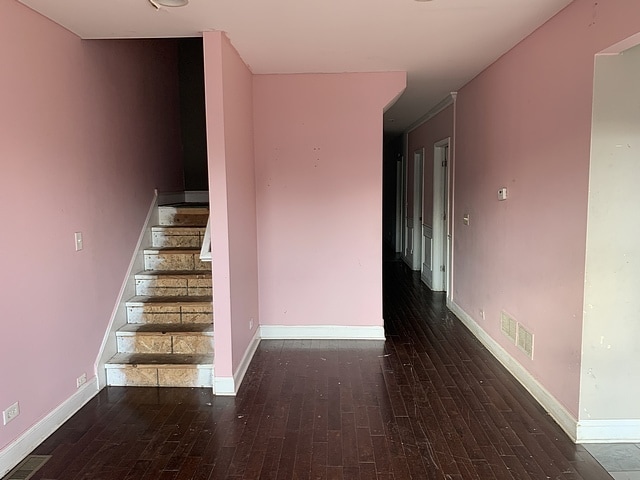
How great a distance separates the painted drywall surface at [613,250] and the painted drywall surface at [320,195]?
206 centimetres

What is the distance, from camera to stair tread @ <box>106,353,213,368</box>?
344 centimetres

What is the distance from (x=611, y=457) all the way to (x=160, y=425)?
2528 mm

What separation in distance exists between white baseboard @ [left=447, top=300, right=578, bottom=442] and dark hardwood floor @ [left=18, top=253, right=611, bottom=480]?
56mm

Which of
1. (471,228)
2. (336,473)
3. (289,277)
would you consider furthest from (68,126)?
(471,228)

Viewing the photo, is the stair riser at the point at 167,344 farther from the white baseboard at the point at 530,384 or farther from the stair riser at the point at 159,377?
the white baseboard at the point at 530,384

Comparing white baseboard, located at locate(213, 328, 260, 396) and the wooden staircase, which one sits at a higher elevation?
the wooden staircase

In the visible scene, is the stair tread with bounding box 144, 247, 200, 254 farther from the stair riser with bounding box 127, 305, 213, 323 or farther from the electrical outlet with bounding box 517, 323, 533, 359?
the electrical outlet with bounding box 517, 323, 533, 359

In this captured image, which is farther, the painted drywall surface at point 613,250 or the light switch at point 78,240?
Result: the light switch at point 78,240

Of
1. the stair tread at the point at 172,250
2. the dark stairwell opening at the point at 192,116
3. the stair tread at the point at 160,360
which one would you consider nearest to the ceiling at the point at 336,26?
the stair tread at the point at 172,250

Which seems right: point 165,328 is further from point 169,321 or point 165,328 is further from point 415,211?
point 415,211

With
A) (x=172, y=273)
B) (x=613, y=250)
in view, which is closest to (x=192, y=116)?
(x=172, y=273)

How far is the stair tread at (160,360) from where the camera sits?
344 cm

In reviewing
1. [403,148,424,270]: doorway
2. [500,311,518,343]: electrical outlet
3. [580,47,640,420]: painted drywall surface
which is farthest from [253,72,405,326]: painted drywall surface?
[403,148,424,270]: doorway

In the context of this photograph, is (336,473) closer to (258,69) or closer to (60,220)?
(60,220)
